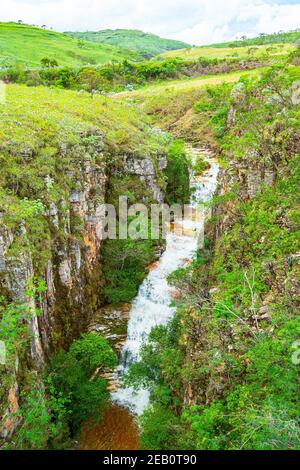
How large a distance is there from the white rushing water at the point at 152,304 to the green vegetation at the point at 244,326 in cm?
173

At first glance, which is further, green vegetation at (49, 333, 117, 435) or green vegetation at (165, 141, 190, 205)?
green vegetation at (165, 141, 190, 205)

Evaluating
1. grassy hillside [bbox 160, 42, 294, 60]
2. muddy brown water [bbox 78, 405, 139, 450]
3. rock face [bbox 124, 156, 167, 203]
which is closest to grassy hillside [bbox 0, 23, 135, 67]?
grassy hillside [bbox 160, 42, 294, 60]

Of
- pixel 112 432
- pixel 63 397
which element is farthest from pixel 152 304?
pixel 63 397

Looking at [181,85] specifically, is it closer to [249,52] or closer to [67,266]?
[249,52]

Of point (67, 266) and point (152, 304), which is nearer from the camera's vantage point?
point (67, 266)

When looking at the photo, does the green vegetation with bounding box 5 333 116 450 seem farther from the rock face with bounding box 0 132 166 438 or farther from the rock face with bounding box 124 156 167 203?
the rock face with bounding box 124 156 167 203

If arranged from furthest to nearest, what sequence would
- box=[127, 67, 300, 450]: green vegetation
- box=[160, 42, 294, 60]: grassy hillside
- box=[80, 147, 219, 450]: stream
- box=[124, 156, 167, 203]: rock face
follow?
box=[160, 42, 294, 60]: grassy hillside → box=[124, 156, 167, 203]: rock face → box=[80, 147, 219, 450]: stream → box=[127, 67, 300, 450]: green vegetation

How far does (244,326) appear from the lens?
562 inches

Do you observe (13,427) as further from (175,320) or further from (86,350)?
(175,320)

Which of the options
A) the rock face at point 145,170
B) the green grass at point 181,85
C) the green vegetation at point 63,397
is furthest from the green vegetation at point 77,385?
the green grass at point 181,85

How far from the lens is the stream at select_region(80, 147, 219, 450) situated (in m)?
18.1

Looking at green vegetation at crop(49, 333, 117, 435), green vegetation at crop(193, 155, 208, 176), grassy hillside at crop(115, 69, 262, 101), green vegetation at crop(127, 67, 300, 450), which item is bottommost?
green vegetation at crop(49, 333, 117, 435)

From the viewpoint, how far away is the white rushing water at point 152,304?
2042cm

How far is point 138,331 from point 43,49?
94.4 metres
